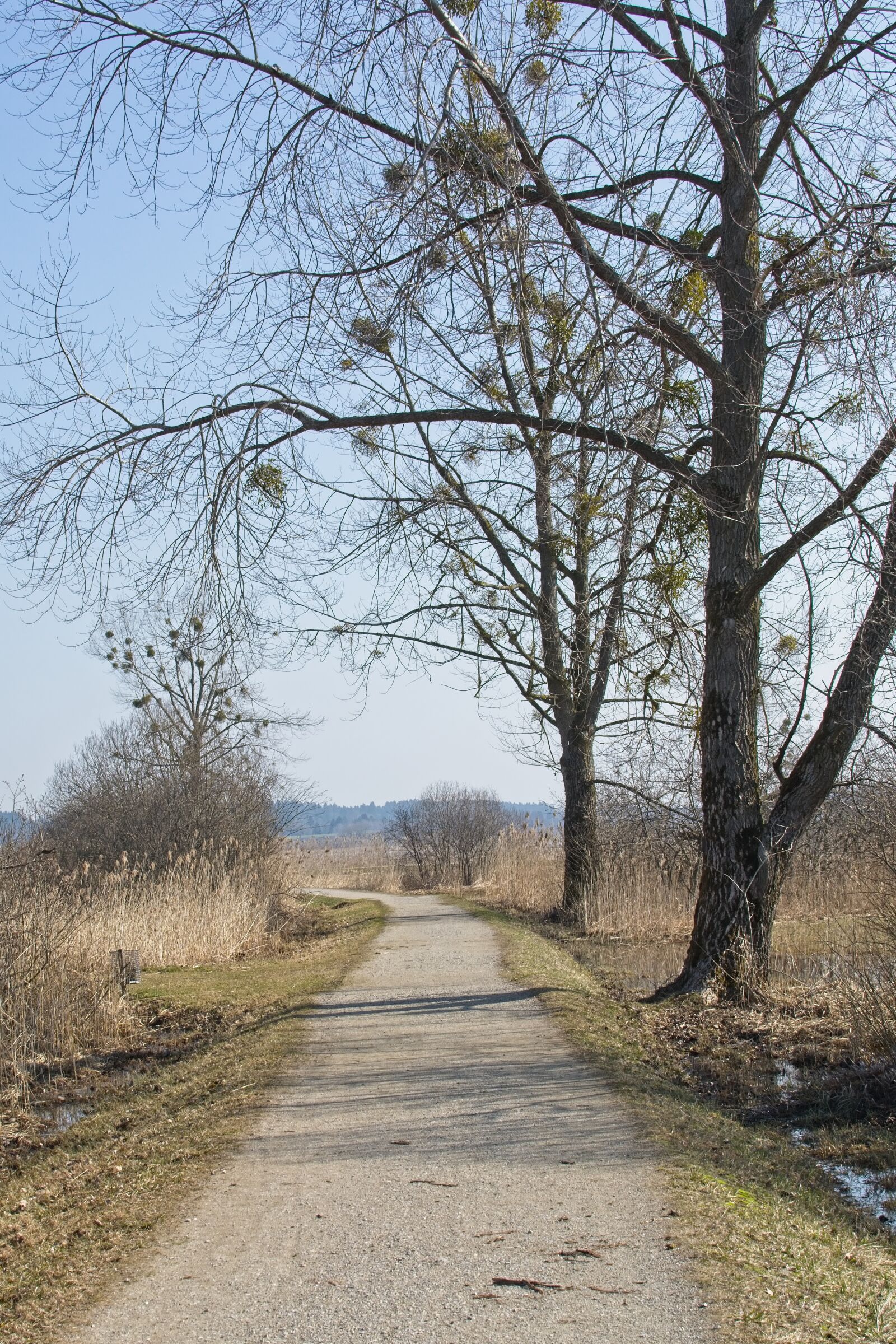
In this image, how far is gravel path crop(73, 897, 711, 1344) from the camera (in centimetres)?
346

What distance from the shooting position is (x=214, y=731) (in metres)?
31.1

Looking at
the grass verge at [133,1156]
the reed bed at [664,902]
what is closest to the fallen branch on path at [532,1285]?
the grass verge at [133,1156]

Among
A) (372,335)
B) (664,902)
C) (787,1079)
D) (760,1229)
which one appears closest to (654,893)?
(664,902)

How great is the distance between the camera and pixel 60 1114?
24.2 feet

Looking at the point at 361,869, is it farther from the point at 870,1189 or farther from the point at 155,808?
the point at 870,1189

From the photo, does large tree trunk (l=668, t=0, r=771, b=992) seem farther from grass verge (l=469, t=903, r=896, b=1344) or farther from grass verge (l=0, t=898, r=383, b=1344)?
grass verge (l=0, t=898, r=383, b=1344)

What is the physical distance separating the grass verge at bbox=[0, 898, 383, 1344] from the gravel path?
199mm

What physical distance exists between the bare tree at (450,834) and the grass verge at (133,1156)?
1015 inches

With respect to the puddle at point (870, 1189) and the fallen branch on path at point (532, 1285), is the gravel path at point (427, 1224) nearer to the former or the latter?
the fallen branch on path at point (532, 1285)

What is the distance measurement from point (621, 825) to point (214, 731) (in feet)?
49.3

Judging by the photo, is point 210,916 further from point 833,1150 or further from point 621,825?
point 833,1150

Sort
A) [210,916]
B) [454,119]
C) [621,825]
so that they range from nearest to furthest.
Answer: [454,119]
[210,916]
[621,825]

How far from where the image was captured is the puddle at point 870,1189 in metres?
4.83

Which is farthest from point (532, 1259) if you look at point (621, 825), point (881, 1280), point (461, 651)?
point (621, 825)
